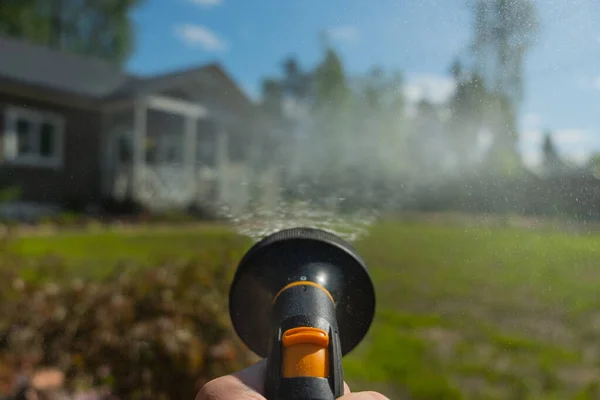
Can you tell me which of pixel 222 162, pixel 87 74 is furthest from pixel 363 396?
pixel 87 74

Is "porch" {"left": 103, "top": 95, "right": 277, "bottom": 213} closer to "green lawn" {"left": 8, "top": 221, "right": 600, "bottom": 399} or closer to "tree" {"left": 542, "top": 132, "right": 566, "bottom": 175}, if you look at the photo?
"green lawn" {"left": 8, "top": 221, "right": 600, "bottom": 399}

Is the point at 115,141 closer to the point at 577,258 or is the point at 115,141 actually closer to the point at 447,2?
the point at 447,2

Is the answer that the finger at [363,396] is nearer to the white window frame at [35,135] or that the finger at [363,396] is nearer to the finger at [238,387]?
the finger at [238,387]

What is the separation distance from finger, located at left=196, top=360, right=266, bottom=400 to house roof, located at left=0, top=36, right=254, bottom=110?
36 centimetres

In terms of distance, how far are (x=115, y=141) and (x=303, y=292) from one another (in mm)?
708

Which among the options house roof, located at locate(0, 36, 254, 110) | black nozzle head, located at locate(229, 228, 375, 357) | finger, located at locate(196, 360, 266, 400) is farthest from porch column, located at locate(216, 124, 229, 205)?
finger, located at locate(196, 360, 266, 400)

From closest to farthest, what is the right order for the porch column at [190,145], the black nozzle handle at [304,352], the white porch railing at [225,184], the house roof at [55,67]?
the black nozzle handle at [304,352], the white porch railing at [225,184], the porch column at [190,145], the house roof at [55,67]

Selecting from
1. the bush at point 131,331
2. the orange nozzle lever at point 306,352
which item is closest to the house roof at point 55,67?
the bush at point 131,331

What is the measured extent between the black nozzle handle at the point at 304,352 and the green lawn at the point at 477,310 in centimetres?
22

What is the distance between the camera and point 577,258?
24.5 inches

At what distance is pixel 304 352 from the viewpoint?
51 cm

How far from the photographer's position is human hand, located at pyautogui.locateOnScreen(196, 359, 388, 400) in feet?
1.63

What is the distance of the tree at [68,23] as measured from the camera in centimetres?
112

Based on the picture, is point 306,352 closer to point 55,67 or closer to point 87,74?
point 87,74
